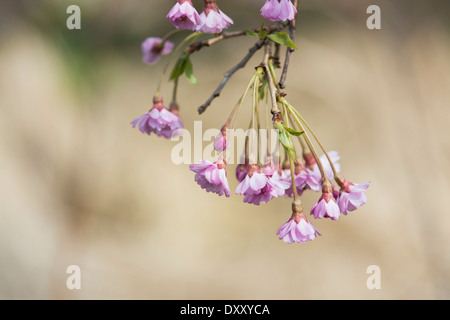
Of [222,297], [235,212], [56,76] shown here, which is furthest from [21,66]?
[222,297]

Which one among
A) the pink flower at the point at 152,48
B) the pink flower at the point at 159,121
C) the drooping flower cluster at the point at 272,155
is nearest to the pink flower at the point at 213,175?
the drooping flower cluster at the point at 272,155

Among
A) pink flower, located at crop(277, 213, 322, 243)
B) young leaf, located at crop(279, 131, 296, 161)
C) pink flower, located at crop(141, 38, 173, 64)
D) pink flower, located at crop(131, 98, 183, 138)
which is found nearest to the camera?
young leaf, located at crop(279, 131, 296, 161)

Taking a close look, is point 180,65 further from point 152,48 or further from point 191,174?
point 191,174

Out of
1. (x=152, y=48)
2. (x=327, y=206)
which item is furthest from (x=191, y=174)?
(x=327, y=206)

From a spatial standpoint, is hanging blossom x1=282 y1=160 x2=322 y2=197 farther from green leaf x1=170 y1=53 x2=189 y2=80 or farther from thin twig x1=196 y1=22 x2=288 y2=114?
green leaf x1=170 y1=53 x2=189 y2=80

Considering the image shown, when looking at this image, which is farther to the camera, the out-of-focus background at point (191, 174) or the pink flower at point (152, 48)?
the out-of-focus background at point (191, 174)

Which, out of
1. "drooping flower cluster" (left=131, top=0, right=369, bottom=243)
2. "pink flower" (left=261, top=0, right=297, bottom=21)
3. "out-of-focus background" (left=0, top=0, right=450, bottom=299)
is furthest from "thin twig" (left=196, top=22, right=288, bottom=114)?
"out-of-focus background" (left=0, top=0, right=450, bottom=299)

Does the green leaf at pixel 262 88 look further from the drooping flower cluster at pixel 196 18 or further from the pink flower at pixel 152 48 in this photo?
the pink flower at pixel 152 48
